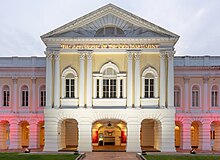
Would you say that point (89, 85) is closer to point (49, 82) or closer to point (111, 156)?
A: point (49, 82)

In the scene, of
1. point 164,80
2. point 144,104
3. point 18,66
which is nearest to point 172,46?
point 164,80

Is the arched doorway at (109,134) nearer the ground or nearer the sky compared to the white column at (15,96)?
nearer the ground

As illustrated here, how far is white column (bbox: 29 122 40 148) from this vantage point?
42834mm

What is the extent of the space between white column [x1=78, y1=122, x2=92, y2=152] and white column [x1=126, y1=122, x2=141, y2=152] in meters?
3.66

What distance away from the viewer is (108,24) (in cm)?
3891

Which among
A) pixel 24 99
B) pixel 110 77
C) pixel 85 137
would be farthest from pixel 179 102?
pixel 24 99

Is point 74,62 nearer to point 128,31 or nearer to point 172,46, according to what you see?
point 128,31

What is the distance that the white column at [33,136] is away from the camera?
42834 mm

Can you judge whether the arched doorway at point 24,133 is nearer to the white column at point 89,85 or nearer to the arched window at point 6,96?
the arched window at point 6,96

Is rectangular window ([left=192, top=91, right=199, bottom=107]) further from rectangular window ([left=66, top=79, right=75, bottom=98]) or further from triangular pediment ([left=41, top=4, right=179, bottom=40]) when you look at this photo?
rectangular window ([left=66, top=79, right=75, bottom=98])

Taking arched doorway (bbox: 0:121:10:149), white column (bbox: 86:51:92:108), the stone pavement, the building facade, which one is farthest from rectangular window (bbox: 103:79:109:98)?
arched doorway (bbox: 0:121:10:149)

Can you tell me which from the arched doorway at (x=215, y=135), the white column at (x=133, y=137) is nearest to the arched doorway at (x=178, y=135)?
the arched doorway at (x=215, y=135)

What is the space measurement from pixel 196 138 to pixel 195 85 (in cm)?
641

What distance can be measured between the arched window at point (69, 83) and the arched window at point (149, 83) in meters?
6.68
